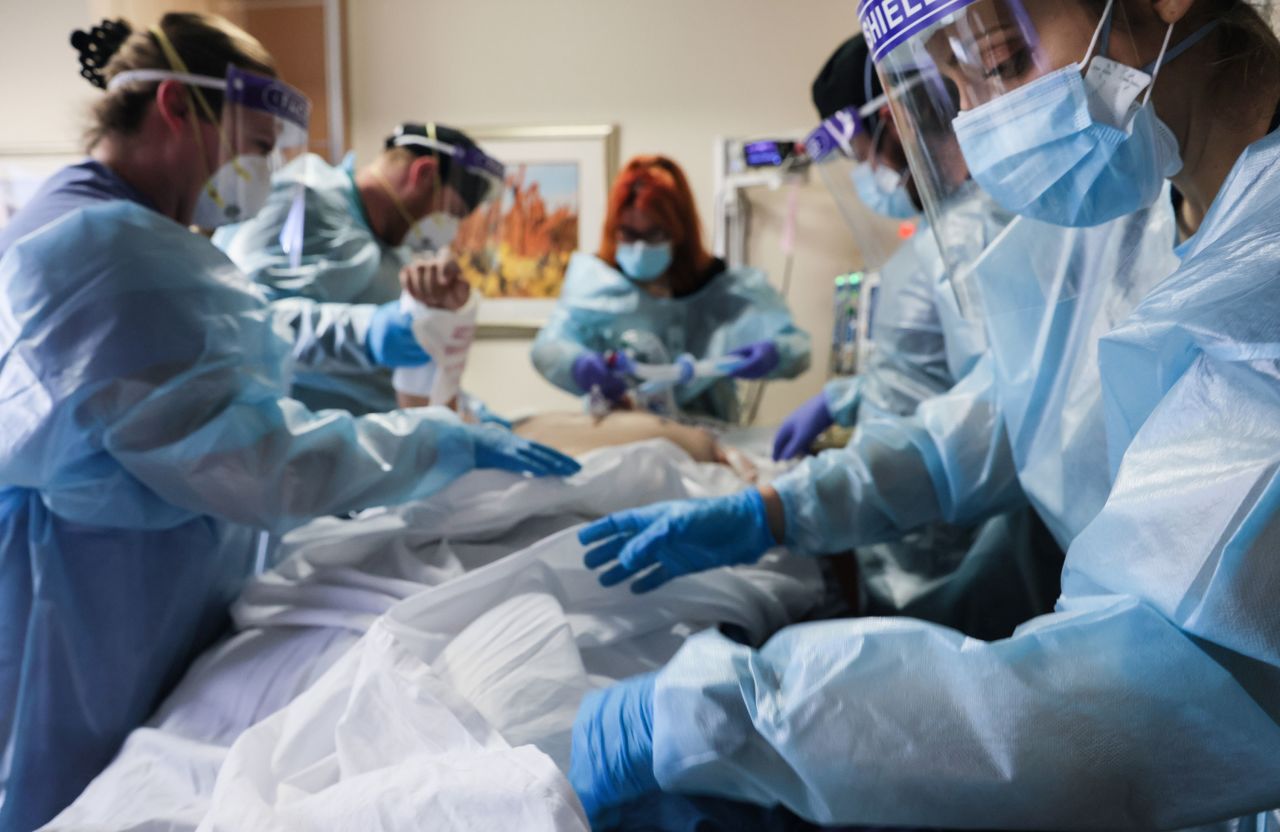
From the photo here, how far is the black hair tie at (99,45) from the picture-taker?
128 centimetres

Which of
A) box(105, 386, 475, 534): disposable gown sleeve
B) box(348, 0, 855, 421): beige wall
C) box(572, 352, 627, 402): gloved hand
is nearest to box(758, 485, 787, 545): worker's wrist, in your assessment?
box(105, 386, 475, 534): disposable gown sleeve

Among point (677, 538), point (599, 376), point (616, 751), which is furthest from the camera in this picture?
point (599, 376)

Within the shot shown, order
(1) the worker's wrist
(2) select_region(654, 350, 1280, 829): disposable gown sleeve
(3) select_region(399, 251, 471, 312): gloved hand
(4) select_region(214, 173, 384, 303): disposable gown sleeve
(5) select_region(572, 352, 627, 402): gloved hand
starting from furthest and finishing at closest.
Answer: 1. (5) select_region(572, 352, 627, 402): gloved hand
2. (4) select_region(214, 173, 384, 303): disposable gown sleeve
3. (3) select_region(399, 251, 471, 312): gloved hand
4. (1) the worker's wrist
5. (2) select_region(654, 350, 1280, 829): disposable gown sleeve

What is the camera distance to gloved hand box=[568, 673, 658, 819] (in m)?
0.71

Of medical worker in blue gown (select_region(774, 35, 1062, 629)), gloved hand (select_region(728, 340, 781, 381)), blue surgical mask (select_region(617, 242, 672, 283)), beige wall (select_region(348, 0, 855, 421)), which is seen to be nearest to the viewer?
medical worker in blue gown (select_region(774, 35, 1062, 629))

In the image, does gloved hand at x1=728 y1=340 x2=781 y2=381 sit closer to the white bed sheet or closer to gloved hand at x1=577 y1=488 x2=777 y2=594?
the white bed sheet

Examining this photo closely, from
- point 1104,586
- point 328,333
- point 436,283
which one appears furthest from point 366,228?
point 1104,586

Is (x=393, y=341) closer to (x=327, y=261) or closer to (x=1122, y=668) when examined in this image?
(x=327, y=261)

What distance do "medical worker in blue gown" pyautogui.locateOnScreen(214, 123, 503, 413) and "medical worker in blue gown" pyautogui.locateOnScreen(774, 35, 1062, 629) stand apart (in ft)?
2.72

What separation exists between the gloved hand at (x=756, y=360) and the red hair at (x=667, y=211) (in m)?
0.35

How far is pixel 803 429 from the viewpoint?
2.13 meters

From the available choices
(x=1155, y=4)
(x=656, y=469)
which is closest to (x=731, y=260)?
(x=656, y=469)

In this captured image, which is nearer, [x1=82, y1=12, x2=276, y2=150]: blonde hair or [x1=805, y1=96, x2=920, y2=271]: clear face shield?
[x1=82, y1=12, x2=276, y2=150]: blonde hair

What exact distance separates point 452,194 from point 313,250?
35 cm
